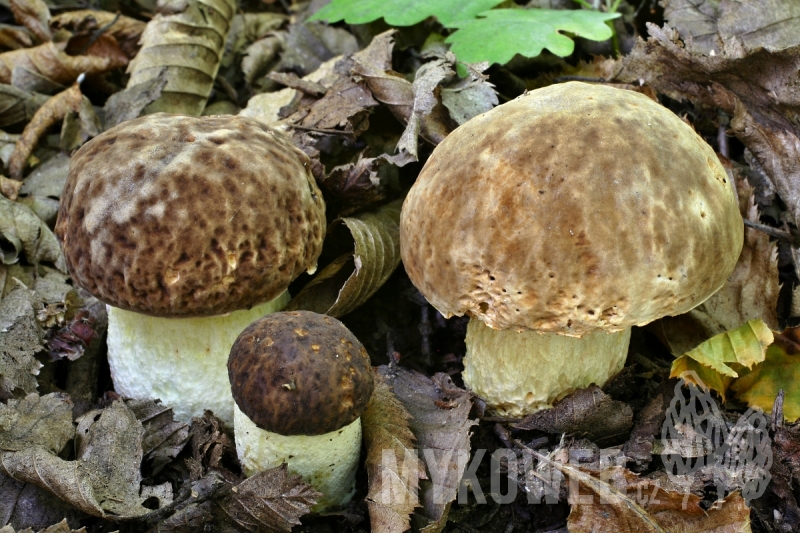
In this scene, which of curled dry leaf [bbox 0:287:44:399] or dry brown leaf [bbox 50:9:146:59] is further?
dry brown leaf [bbox 50:9:146:59]

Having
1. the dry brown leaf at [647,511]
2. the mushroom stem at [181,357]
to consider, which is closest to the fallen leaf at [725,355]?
the dry brown leaf at [647,511]

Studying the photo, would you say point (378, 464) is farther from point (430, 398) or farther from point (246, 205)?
point (246, 205)

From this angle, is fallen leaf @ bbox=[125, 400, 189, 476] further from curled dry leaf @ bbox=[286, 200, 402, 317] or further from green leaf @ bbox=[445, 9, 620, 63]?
green leaf @ bbox=[445, 9, 620, 63]

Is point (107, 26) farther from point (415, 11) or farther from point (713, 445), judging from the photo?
point (713, 445)

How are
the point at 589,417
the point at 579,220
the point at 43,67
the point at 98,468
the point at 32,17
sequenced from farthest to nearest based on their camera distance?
the point at 32,17 → the point at 43,67 → the point at 589,417 → the point at 98,468 → the point at 579,220

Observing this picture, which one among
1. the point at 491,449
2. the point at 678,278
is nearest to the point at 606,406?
the point at 491,449

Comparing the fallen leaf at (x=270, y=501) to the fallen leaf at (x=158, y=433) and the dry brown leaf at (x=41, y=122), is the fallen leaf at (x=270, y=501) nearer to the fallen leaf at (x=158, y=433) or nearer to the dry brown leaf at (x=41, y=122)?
the fallen leaf at (x=158, y=433)

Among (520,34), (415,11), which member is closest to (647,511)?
(520,34)

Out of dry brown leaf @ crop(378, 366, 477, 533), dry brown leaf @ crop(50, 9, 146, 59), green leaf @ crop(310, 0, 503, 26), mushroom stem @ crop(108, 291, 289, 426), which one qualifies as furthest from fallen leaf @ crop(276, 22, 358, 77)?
dry brown leaf @ crop(378, 366, 477, 533)

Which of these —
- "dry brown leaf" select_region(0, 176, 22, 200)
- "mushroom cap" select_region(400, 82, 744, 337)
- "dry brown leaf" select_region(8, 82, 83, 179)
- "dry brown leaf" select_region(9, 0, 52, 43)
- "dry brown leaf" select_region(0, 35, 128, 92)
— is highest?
"mushroom cap" select_region(400, 82, 744, 337)
